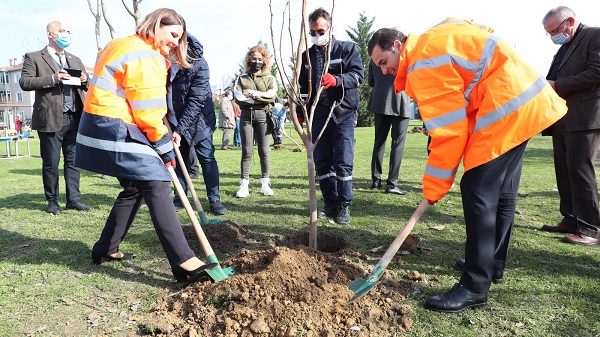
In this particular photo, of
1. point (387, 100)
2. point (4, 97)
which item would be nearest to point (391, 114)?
point (387, 100)

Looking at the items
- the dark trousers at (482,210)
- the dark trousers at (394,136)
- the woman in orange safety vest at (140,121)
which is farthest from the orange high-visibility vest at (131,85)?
the dark trousers at (394,136)

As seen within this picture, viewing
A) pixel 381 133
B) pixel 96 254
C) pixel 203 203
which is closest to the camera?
pixel 96 254

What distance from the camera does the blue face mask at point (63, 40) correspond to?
18.0ft

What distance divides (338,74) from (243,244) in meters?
2.08

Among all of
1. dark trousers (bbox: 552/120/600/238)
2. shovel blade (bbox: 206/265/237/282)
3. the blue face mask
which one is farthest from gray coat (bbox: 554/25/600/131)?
the blue face mask

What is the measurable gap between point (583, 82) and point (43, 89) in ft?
19.4

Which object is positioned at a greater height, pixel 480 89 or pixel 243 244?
pixel 480 89

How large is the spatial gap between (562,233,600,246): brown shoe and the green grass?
114 mm

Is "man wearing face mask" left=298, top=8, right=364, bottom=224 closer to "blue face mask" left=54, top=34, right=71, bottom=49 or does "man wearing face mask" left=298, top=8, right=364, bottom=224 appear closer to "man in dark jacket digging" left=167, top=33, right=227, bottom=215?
"man in dark jacket digging" left=167, top=33, right=227, bottom=215

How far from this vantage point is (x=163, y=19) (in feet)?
10.3

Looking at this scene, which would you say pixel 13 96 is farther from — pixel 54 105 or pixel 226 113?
pixel 54 105

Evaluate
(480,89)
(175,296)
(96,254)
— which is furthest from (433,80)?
(96,254)

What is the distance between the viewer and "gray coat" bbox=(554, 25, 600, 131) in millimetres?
4055

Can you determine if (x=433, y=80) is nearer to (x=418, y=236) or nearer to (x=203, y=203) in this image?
(x=418, y=236)
